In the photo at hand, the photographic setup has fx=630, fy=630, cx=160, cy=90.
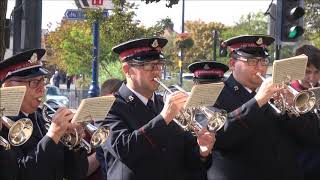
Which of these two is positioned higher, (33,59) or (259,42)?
(259,42)

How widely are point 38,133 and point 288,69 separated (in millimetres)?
1736

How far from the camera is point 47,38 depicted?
38.0 m

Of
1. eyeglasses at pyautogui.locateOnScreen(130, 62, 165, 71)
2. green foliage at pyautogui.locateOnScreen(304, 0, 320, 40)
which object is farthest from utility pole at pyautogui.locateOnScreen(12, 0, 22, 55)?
green foliage at pyautogui.locateOnScreen(304, 0, 320, 40)

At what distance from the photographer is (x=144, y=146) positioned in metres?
3.97

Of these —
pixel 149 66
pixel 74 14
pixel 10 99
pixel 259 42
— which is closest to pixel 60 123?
pixel 10 99

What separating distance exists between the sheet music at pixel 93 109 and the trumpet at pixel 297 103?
1.32 m

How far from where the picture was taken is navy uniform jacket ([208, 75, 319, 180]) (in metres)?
4.46

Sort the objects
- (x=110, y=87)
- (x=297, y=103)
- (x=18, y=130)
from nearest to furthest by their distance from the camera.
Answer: (x=18, y=130) < (x=297, y=103) < (x=110, y=87)

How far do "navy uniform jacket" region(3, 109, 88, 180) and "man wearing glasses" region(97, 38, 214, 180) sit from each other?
8.8 inches

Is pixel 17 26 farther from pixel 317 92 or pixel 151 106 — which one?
pixel 317 92

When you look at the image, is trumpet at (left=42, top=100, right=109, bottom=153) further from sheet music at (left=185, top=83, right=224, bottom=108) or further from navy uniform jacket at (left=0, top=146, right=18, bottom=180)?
sheet music at (left=185, top=83, right=224, bottom=108)

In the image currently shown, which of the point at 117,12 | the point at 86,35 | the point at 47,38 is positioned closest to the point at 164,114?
the point at 117,12

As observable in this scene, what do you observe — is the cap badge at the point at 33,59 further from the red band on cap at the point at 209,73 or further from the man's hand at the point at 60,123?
the red band on cap at the point at 209,73

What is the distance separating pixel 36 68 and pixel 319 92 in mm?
2142
